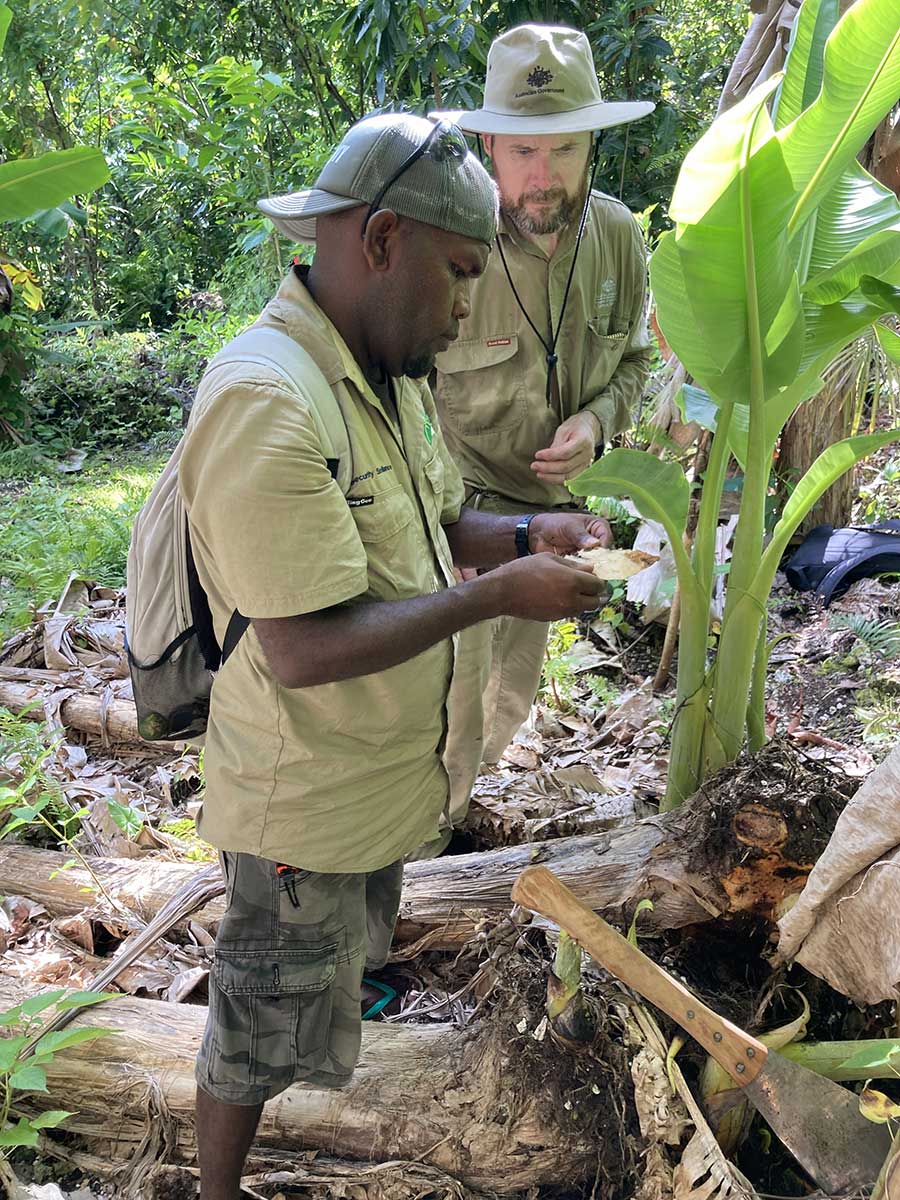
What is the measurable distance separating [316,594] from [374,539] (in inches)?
9.0

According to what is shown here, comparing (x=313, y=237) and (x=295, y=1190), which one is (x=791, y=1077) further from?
(x=313, y=237)

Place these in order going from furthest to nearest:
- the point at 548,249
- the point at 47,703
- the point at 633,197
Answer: the point at 633,197 < the point at 47,703 < the point at 548,249

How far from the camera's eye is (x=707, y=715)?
208 centimetres

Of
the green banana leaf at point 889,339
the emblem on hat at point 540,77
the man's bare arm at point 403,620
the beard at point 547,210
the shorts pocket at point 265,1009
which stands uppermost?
the emblem on hat at point 540,77

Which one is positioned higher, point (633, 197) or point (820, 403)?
point (633, 197)

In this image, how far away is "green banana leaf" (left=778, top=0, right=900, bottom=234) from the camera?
1484 mm

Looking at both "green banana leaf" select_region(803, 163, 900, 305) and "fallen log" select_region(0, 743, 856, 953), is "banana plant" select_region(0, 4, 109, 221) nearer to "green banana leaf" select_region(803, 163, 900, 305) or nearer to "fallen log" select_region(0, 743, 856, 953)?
"green banana leaf" select_region(803, 163, 900, 305)

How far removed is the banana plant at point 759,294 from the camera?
1.54 meters

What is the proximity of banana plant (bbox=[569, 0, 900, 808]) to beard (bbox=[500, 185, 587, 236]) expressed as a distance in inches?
32.6

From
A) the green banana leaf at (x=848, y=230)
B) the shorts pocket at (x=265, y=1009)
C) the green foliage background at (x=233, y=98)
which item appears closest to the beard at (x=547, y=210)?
the green banana leaf at (x=848, y=230)

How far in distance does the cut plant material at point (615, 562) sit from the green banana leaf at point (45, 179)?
121 cm

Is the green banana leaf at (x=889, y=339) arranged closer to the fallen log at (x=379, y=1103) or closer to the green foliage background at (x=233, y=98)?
the fallen log at (x=379, y=1103)

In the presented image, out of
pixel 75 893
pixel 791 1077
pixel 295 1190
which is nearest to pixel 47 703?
pixel 75 893

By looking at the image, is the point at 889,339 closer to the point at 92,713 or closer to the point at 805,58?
the point at 805,58
